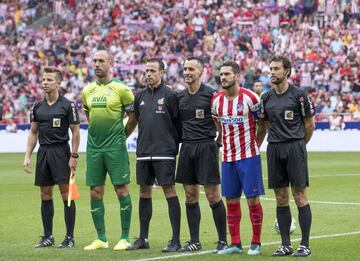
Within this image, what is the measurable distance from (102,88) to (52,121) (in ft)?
2.47

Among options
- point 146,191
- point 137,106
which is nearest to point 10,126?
point 137,106

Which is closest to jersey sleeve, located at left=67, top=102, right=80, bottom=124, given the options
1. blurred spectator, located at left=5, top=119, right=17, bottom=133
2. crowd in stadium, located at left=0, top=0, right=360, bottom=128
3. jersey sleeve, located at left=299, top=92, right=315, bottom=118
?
jersey sleeve, located at left=299, top=92, right=315, bottom=118

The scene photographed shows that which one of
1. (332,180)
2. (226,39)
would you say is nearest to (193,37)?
(226,39)

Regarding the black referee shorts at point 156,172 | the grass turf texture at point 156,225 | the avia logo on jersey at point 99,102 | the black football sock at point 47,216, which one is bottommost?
the grass turf texture at point 156,225

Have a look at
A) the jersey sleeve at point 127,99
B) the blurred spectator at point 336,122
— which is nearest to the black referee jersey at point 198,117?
the jersey sleeve at point 127,99

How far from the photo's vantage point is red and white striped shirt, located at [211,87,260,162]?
487 inches

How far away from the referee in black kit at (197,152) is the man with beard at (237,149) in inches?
12.5

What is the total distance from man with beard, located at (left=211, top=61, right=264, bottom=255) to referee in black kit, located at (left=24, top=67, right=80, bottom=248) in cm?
199

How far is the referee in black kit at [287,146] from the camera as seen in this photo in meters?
12.0

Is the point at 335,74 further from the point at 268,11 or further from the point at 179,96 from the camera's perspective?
the point at 179,96

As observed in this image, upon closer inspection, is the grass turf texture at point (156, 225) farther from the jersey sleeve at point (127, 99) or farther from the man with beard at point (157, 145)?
the jersey sleeve at point (127, 99)

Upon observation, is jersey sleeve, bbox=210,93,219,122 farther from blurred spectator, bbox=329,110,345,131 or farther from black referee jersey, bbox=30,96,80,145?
blurred spectator, bbox=329,110,345,131

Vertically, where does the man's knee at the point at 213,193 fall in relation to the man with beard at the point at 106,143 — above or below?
below

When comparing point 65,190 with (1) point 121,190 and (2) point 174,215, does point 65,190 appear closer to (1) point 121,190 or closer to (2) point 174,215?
(1) point 121,190
